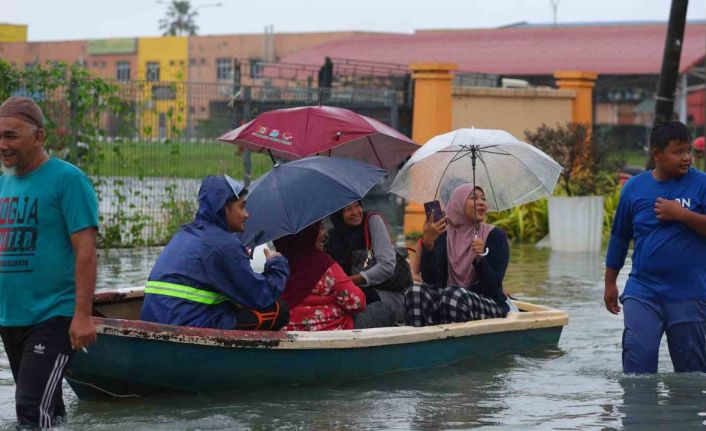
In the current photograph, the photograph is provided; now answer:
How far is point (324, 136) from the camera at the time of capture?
10945 millimetres

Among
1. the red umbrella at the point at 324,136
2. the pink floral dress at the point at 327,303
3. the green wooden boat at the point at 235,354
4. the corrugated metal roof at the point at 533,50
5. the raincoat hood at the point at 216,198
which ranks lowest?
the green wooden boat at the point at 235,354

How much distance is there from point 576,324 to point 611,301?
12.2ft

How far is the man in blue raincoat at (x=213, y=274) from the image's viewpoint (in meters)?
8.30

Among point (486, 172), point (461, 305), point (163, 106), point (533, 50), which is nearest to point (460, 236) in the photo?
point (461, 305)

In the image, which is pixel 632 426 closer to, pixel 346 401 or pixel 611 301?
pixel 611 301

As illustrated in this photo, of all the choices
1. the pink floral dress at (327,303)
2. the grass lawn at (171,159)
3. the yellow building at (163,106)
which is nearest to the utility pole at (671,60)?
the grass lawn at (171,159)

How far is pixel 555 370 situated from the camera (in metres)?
10.3

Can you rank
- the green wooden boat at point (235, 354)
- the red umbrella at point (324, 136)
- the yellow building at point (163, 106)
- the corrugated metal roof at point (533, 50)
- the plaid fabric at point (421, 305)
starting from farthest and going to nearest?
the corrugated metal roof at point (533, 50)
the yellow building at point (163, 106)
the red umbrella at point (324, 136)
the plaid fabric at point (421, 305)
the green wooden boat at point (235, 354)

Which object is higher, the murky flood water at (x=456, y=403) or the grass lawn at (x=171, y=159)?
the grass lawn at (x=171, y=159)

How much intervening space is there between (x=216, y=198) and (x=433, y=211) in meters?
2.59

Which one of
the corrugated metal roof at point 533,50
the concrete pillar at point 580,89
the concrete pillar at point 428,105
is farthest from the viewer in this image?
the corrugated metal roof at point 533,50

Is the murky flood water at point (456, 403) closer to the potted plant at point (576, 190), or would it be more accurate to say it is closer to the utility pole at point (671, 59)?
the utility pole at point (671, 59)

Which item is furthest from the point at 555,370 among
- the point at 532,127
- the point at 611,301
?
the point at 532,127

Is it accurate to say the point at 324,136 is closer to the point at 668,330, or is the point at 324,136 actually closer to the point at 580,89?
the point at 668,330
